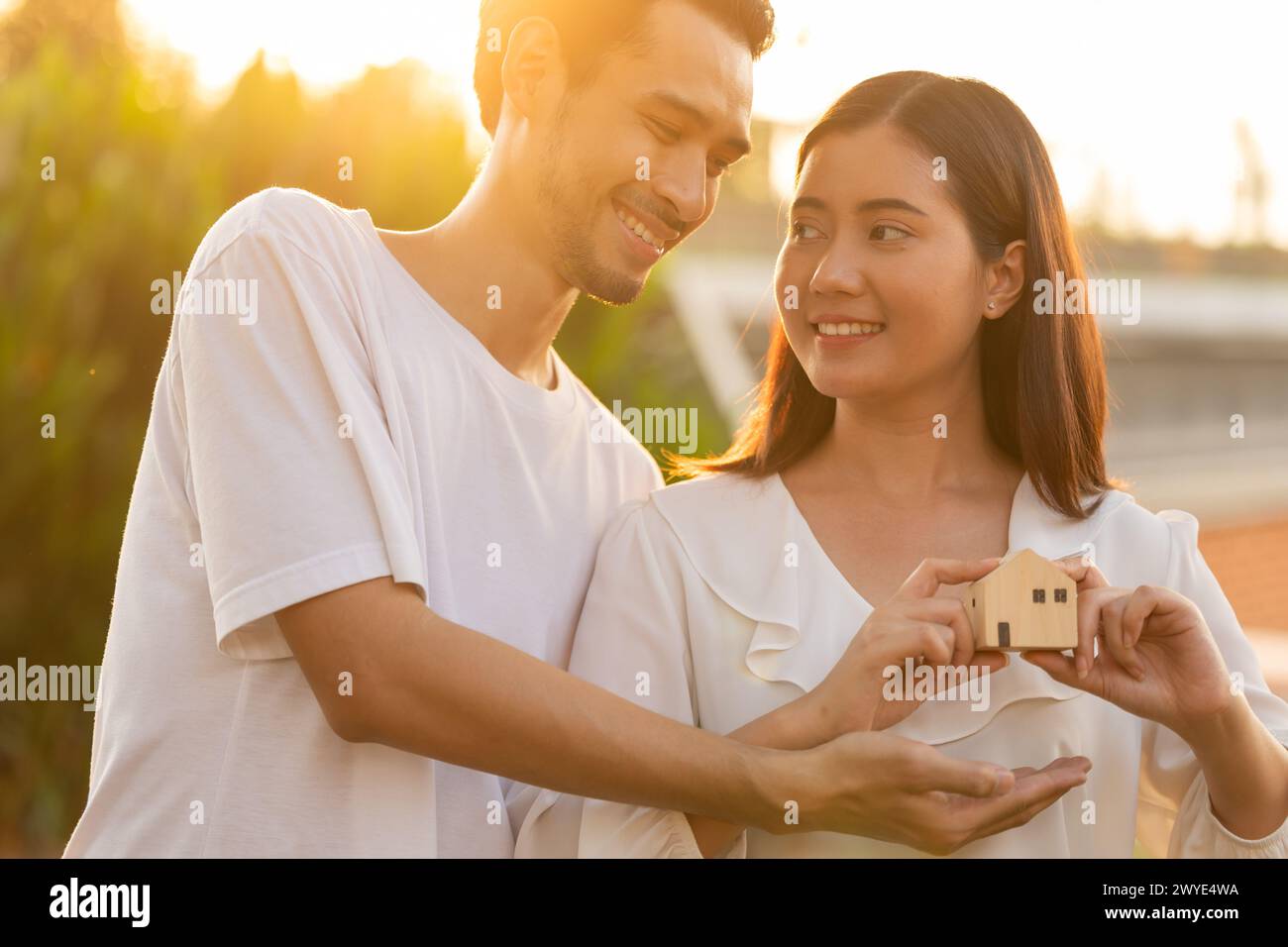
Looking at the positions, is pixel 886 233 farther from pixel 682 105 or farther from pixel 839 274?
pixel 682 105

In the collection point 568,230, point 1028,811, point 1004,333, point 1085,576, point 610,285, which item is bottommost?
point 1028,811

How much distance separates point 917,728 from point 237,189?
584 cm

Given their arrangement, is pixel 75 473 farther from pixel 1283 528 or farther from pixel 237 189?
pixel 1283 528

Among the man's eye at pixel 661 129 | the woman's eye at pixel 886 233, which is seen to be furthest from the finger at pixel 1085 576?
the man's eye at pixel 661 129

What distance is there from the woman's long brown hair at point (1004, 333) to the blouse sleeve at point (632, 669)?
1.34ft

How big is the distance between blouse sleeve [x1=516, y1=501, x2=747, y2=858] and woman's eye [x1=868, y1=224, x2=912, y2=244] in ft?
2.55

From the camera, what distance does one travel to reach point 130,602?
2775mm

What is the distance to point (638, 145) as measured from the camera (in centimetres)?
300

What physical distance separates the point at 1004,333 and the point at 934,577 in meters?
0.89

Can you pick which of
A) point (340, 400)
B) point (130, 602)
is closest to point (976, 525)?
point (340, 400)

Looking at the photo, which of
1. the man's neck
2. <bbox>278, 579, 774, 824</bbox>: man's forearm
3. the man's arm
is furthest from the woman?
the man's neck

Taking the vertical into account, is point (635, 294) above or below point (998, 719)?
above

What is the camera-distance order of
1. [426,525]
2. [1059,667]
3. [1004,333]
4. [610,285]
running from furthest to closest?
[1004,333], [610,285], [426,525], [1059,667]

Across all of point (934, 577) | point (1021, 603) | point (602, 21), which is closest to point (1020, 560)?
point (1021, 603)
